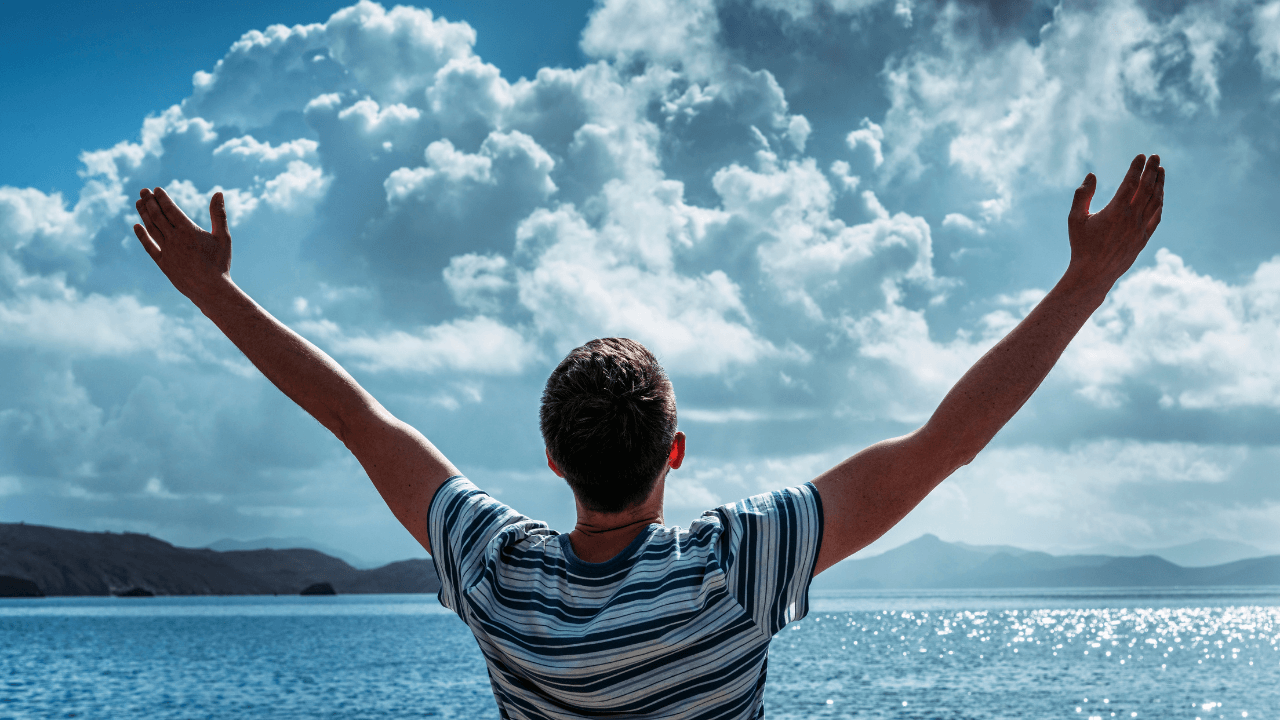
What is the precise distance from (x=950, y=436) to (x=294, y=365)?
1615mm

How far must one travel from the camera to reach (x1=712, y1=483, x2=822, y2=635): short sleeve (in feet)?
5.88

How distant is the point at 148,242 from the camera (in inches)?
107

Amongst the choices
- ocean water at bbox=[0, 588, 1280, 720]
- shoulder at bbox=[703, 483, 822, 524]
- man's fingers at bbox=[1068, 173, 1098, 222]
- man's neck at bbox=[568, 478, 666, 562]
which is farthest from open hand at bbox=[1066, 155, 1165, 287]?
ocean water at bbox=[0, 588, 1280, 720]

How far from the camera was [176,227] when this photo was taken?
2559 millimetres

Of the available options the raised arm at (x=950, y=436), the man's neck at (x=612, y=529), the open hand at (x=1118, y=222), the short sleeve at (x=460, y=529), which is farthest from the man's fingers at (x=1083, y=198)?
the short sleeve at (x=460, y=529)

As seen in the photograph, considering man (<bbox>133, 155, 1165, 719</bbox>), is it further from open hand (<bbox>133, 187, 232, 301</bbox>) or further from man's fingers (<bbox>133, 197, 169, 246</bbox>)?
man's fingers (<bbox>133, 197, 169, 246</bbox>)

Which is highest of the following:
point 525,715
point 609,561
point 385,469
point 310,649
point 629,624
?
point 385,469

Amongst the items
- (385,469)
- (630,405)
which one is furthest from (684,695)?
(385,469)

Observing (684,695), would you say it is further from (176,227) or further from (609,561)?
(176,227)

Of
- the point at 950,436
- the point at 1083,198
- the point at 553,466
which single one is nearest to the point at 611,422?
the point at 553,466

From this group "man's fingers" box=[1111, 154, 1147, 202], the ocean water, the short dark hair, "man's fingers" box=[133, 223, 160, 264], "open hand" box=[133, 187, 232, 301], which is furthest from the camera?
the ocean water

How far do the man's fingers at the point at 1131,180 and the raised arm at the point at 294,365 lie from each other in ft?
5.78

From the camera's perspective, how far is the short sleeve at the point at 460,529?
6.66ft

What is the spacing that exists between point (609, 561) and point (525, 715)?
40cm
